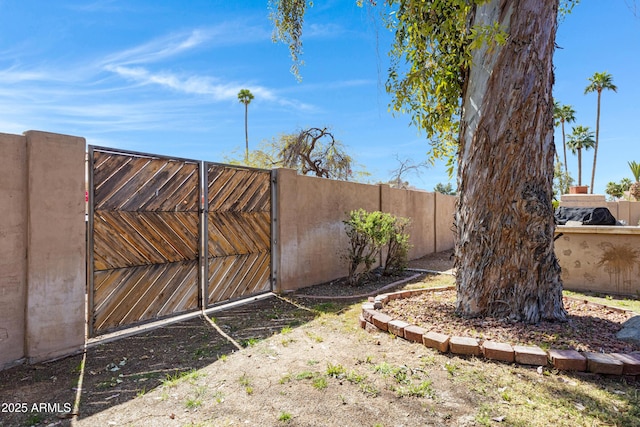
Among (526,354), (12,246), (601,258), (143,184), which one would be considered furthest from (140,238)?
(601,258)

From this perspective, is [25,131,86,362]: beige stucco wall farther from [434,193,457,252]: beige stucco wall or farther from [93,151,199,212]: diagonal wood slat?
[434,193,457,252]: beige stucco wall

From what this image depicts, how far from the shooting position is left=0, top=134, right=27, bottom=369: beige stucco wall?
2889 millimetres

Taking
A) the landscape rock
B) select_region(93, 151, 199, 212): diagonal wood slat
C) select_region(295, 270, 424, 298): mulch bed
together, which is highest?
select_region(93, 151, 199, 212): diagonal wood slat

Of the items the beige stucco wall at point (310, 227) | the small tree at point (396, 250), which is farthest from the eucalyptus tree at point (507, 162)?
the small tree at point (396, 250)

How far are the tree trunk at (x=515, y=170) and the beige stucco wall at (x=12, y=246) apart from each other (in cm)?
440

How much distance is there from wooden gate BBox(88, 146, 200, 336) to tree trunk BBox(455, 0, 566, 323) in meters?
3.64

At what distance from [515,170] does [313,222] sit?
3.90 m

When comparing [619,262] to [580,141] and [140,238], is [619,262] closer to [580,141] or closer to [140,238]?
[140,238]

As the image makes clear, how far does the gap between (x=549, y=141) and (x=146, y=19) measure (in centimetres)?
748

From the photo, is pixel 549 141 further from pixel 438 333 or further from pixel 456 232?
pixel 438 333

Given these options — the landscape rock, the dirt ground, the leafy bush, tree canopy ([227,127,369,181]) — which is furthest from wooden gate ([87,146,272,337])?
tree canopy ([227,127,369,181])

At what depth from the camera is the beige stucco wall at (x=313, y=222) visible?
19.6 ft

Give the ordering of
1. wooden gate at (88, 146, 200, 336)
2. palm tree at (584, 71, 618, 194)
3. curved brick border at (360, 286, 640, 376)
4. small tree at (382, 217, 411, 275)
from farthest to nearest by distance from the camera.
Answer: palm tree at (584, 71, 618, 194) < small tree at (382, 217, 411, 275) < wooden gate at (88, 146, 200, 336) < curved brick border at (360, 286, 640, 376)

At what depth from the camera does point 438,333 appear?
10.7 ft
